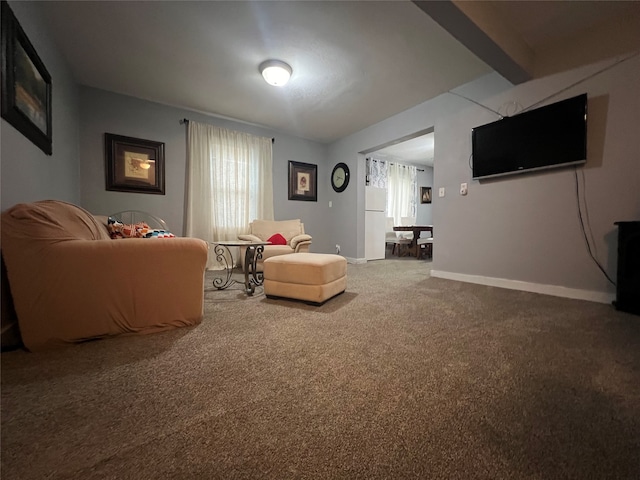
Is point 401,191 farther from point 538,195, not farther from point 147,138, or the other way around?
point 147,138

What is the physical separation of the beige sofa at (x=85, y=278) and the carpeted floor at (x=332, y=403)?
0.38 feet

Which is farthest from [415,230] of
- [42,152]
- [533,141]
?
[42,152]

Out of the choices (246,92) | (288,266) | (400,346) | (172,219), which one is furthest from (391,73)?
(172,219)

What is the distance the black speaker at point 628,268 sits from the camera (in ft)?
6.32

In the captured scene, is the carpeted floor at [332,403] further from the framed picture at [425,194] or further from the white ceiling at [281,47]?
the framed picture at [425,194]

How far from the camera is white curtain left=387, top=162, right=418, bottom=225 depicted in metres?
6.81

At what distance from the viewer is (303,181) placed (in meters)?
5.18

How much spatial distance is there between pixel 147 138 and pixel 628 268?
5423 millimetres

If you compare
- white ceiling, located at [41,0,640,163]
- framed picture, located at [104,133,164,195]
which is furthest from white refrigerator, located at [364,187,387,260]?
framed picture, located at [104,133,164,195]

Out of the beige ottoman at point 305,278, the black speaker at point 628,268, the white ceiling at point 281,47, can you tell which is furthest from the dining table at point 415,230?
the beige ottoman at point 305,278

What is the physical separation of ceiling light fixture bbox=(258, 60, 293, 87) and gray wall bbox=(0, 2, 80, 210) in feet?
5.91

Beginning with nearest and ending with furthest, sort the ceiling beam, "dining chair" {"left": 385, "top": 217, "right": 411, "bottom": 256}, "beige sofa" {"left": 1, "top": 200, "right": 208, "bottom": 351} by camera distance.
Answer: "beige sofa" {"left": 1, "top": 200, "right": 208, "bottom": 351} → the ceiling beam → "dining chair" {"left": 385, "top": 217, "right": 411, "bottom": 256}

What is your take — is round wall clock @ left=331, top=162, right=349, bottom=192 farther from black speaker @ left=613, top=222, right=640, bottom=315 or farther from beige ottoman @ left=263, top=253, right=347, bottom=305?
black speaker @ left=613, top=222, right=640, bottom=315

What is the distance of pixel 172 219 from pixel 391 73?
3597 millimetres
